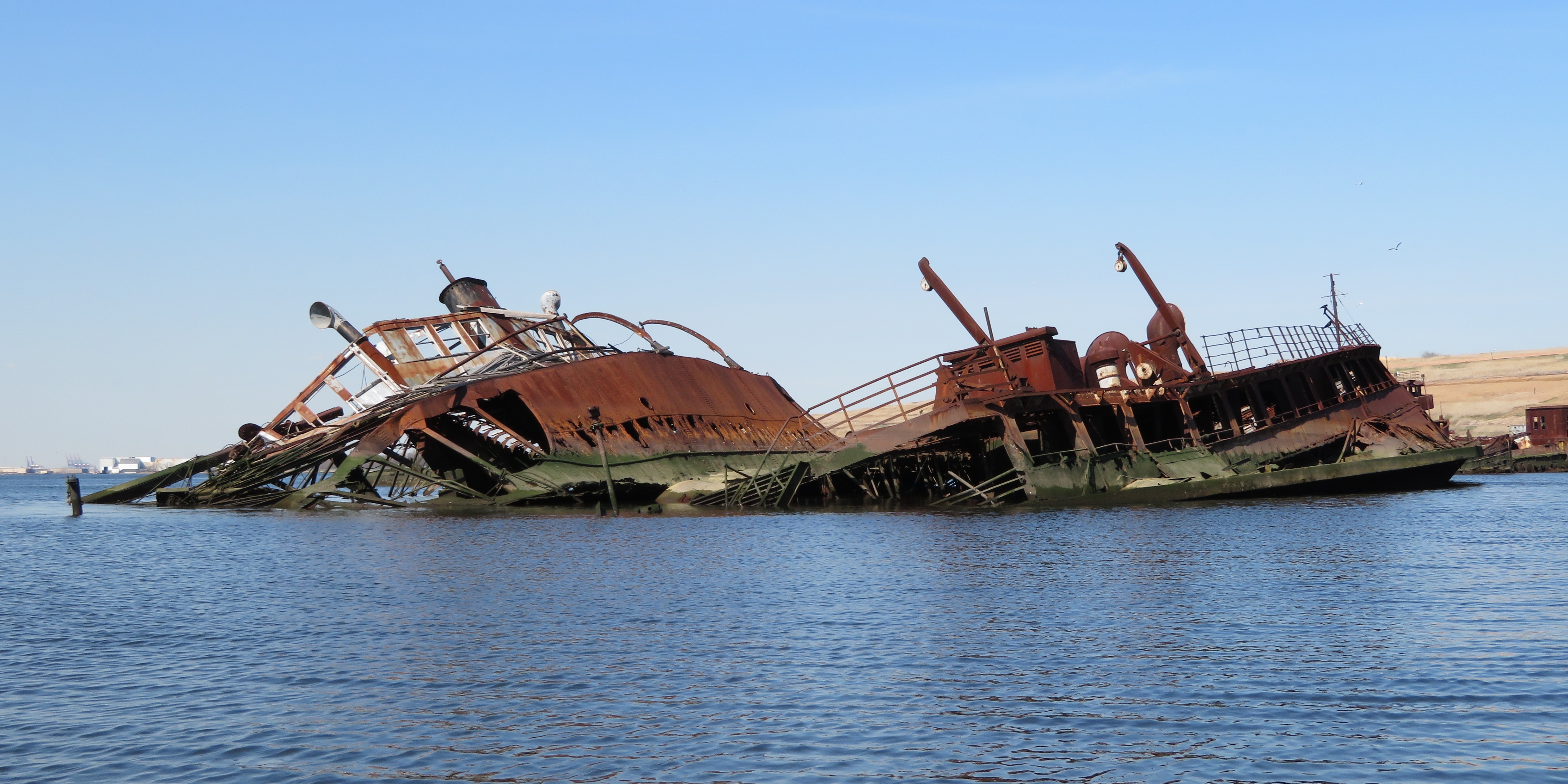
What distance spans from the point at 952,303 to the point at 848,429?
4892mm

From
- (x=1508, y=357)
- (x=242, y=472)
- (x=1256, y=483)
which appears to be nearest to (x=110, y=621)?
(x=1256, y=483)

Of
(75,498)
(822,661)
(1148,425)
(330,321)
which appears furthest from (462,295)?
(822,661)

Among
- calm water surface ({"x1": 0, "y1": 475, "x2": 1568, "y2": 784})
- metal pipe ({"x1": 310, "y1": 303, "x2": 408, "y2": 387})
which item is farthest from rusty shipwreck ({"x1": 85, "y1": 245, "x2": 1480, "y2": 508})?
calm water surface ({"x1": 0, "y1": 475, "x2": 1568, "y2": 784})

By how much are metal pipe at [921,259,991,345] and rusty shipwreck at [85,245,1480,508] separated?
0.26 ft

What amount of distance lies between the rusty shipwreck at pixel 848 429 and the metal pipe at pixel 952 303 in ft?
0.26

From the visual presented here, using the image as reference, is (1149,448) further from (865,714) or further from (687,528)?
(865,714)

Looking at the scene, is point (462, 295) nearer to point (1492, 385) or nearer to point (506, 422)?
point (506, 422)

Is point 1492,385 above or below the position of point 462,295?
below

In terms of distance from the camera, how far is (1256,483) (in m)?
30.4

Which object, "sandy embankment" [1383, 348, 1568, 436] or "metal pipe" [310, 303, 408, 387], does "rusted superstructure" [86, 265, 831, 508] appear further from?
"sandy embankment" [1383, 348, 1568, 436]

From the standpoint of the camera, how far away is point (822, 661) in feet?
44.1

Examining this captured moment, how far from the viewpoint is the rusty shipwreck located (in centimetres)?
3219

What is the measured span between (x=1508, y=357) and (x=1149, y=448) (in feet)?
336

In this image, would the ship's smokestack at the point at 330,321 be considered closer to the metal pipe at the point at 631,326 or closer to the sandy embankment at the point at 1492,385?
the metal pipe at the point at 631,326
